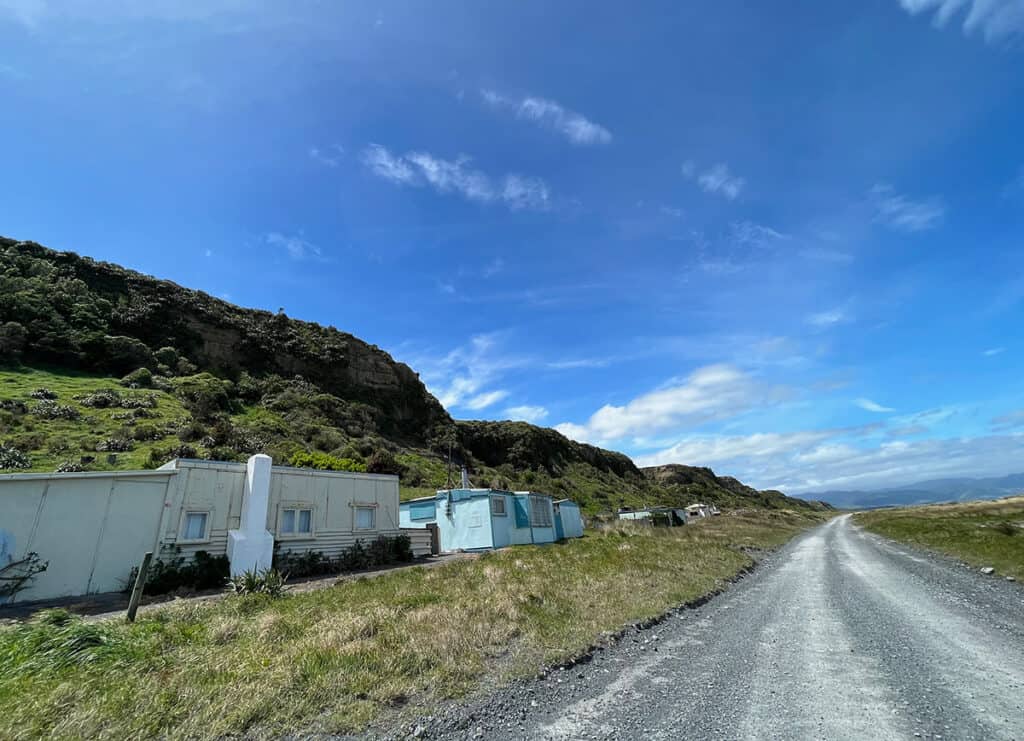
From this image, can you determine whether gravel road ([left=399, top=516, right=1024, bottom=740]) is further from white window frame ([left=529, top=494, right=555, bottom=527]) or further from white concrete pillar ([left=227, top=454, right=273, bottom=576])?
white window frame ([left=529, top=494, right=555, bottom=527])

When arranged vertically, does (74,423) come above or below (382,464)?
above

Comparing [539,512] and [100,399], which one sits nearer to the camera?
[539,512]

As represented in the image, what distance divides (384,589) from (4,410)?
118 feet

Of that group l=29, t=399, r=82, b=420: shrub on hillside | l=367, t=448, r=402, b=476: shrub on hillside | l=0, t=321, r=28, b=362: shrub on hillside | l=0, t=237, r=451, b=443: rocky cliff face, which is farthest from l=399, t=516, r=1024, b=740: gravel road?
l=0, t=237, r=451, b=443: rocky cliff face

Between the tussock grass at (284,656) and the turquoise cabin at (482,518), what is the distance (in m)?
15.4

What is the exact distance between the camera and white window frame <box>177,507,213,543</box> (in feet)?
51.8

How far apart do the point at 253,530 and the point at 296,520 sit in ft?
8.43

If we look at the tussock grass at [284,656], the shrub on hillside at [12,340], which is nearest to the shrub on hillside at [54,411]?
the shrub on hillside at [12,340]

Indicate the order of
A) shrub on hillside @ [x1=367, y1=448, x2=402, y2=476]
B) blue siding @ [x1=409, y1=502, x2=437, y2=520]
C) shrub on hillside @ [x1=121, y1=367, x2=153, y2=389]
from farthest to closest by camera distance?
1. shrub on hillside @ [x1=121, y1=367, x2=153, y2=389]
2. shrub on hillside @ [x1=367, y1=448, x2=402, y2=476]
3. blue siding @ [x1=409, y1=502, x2=437, y2=520]

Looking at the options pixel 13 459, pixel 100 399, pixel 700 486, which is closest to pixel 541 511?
pixel 13 459

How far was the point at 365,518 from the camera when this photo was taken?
2158 cm

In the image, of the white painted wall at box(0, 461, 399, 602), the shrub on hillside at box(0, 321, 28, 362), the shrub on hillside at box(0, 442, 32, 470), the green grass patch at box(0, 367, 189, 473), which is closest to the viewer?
the white painted wall at box(0, 461, 399, 602)

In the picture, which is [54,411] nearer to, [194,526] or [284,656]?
[194,526]

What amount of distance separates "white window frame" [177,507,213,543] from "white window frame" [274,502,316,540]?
2383 mm
